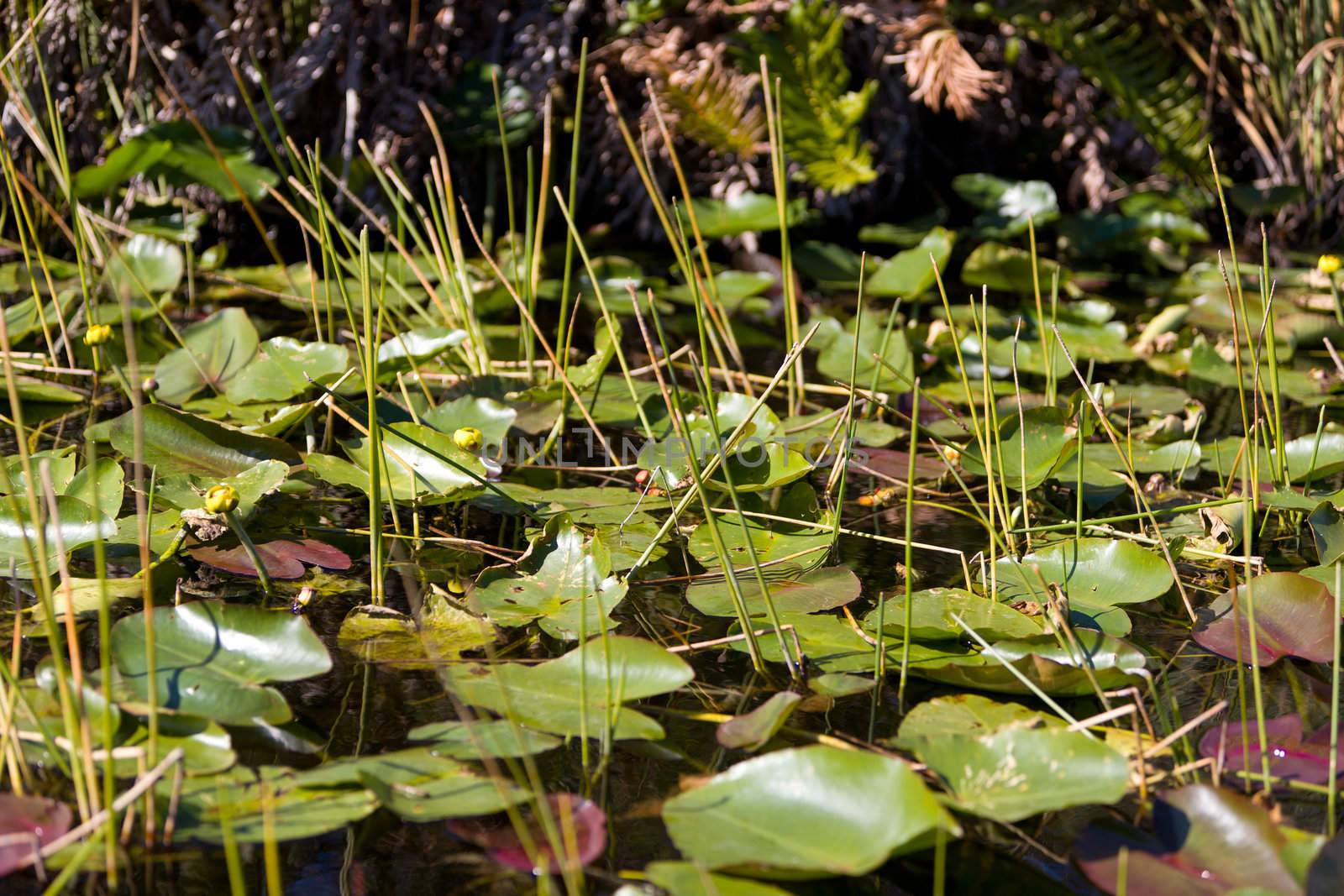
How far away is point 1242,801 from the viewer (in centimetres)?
64

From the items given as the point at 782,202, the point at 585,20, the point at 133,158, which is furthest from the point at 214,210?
the point at 782,202

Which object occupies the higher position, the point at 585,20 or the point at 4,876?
the point at 585,20

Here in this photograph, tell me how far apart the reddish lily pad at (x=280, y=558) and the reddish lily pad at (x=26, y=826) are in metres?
0.34

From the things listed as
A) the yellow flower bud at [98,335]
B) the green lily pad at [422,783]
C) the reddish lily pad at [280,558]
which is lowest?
the reddish lily pad at [280,558]

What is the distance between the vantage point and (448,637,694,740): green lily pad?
74cm

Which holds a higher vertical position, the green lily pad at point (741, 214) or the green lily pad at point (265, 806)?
the green lily pad at point (741, 214)

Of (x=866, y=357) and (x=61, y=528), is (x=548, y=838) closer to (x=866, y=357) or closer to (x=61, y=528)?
(x=61, y=528)

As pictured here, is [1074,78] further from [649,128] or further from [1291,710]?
[1291,710]

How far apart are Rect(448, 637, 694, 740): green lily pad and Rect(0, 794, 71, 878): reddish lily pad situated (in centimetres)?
24

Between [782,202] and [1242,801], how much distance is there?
36.9 inches

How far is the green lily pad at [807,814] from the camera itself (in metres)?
0.60

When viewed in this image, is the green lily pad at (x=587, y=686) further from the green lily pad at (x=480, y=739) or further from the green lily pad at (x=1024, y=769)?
the green lily pad at (x=1024, y=769)

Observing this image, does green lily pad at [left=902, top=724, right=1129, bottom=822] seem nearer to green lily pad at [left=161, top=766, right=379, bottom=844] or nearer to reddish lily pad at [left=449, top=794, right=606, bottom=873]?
reddish lily pad at [left=449, top=794, right=606, bottom=873]

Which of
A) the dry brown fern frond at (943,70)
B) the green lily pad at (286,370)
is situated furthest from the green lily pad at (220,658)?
the dry brown fern frond at (943,70)
